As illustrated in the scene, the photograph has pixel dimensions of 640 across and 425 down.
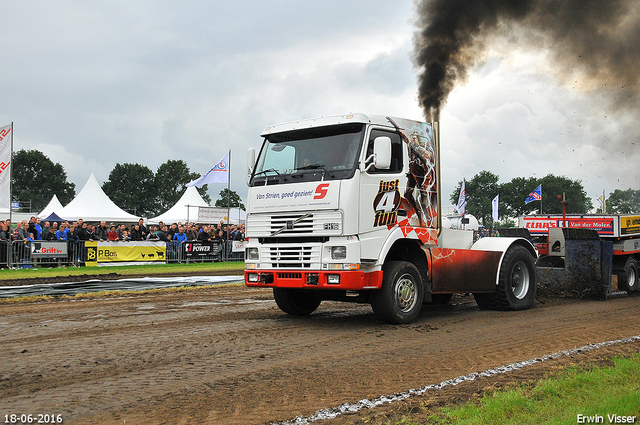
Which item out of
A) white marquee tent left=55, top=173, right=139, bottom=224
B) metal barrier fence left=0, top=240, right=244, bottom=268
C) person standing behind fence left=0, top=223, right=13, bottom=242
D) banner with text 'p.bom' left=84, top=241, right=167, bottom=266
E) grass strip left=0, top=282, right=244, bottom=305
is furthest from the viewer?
white marquee tent left=55, top=173, right=139, bottom=224

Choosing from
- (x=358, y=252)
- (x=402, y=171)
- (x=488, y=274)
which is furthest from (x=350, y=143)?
(x=488, y=274)

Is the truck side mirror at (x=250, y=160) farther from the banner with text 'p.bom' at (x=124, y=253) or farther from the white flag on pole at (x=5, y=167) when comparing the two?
the banner with text 'p.bom' at (x=124, y=253)

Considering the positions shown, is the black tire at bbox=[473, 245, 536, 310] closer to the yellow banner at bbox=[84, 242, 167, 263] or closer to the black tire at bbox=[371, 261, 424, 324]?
the black tire at bbox=[371, 261, 424, 324]

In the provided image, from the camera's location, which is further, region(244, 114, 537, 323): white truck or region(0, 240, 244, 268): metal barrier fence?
region(0, 240, 244, 268): metal barrier fence

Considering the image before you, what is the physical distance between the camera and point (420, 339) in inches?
292

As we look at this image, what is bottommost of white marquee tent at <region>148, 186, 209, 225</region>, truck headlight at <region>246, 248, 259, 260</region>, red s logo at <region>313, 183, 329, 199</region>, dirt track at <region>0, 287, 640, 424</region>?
dirt track at <region>0, 287, 640, 424</region>

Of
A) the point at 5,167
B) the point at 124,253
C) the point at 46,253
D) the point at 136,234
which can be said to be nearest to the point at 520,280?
the point at 124,253

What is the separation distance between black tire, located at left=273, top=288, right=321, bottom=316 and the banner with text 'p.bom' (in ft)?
45.8

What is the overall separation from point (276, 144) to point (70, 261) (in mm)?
14815

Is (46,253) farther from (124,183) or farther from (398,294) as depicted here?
(124,183)

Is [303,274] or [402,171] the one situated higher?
[402,171]

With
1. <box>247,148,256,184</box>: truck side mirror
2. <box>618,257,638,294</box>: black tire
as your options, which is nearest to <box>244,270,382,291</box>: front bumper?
<box>247,148,256,184</box>: truck side mirror

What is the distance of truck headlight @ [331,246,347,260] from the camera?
7.94 metres

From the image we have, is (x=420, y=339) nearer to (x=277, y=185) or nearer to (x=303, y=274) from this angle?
(x=303, y=274)
